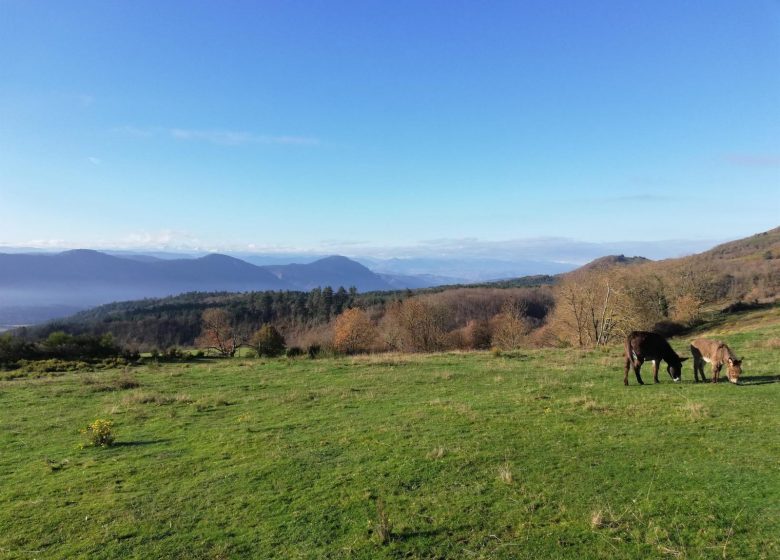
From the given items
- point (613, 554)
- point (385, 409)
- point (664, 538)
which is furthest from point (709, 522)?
point (385, 409)

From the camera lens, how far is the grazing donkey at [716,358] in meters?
14.3

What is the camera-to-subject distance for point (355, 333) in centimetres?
6900

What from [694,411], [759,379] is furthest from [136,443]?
[759,379]

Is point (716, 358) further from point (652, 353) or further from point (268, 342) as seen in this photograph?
point (268, 342)

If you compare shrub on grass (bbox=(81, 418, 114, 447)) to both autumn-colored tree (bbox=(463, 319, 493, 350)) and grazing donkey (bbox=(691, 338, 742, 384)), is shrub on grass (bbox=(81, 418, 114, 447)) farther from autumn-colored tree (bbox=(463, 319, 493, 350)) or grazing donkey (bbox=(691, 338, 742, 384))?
autumn-colored tree (bbox=(463, 319, 493, 350))

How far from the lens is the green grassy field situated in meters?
6.21

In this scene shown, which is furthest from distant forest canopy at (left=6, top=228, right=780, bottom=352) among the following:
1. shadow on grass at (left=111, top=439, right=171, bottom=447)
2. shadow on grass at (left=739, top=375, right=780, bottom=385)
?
shadow on grass at (left=111, top=439, right=171, bottom=447)

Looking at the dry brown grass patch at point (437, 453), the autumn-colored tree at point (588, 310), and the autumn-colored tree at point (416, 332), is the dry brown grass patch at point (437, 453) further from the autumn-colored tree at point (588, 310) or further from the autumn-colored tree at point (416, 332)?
the autumn-colored tree at point (416, 332)

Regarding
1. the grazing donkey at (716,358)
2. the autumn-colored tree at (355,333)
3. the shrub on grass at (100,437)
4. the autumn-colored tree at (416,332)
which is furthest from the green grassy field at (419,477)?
the autumn-colored tree at (416,332)

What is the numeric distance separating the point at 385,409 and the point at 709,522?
386 inches

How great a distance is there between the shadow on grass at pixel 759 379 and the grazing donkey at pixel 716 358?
280mm

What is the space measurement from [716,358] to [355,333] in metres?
57.0

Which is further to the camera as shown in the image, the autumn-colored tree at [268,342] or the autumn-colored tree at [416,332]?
the autumn-colored tree at [416,332]

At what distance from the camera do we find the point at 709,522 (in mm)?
6102
